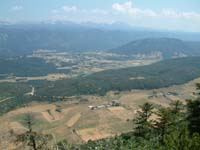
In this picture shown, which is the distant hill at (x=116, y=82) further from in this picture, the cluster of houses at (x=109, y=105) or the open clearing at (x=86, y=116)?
the cluster of houses at (x=109, y=105)

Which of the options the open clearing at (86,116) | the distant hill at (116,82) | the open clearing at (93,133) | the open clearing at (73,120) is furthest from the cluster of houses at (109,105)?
the open clearing at (93,133)

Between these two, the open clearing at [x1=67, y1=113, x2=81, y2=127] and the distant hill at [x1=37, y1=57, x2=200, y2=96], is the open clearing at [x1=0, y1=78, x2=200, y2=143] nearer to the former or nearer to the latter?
the open clearing at [x1=67, y1=113, x2=81, y2=127]

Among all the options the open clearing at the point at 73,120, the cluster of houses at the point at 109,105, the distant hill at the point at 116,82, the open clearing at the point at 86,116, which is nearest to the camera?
the open clearing at the point at 86,116

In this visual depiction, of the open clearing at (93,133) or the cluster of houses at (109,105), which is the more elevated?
the open clearing at (93,133)

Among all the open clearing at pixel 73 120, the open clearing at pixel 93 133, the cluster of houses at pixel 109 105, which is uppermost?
the open clearing at pixel 93 133

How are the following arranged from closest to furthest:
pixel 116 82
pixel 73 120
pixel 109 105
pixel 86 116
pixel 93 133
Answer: pixel 93 133 → pixel 73 120 → pixel 86 116 → pixel 109 105 → pixel 116 82

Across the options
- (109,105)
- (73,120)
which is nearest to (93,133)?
(73,120)

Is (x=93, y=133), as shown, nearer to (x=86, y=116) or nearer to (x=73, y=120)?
(x=73, y=120)

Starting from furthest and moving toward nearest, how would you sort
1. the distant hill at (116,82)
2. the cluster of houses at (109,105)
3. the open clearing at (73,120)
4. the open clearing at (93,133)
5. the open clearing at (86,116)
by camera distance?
the distant hill at (116,82) → the cluster of houses at (109,105) → the open clearing at (73,120) → the open clearing at (86,116) → the open clearing at (93,133)

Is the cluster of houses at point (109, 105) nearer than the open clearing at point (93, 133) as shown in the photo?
No
